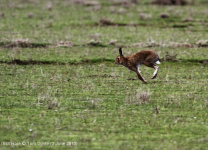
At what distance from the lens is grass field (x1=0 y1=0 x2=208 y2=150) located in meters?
8.38

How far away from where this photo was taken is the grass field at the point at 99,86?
8383 millimetres

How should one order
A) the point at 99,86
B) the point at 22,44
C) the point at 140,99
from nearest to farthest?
the point at 140,99, the point at 99,86, the point at 22,44

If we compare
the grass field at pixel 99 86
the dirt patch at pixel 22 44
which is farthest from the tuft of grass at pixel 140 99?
the dirt patch at pixel 22 44

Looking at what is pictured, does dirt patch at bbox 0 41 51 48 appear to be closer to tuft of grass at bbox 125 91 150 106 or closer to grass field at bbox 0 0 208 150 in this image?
grass field at bbox 0 0 208 150

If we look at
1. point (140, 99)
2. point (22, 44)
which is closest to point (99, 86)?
point (140, 99)

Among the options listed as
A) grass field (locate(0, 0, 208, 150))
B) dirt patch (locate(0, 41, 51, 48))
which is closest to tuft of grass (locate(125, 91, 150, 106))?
grass field (locate(0, 0, 208, 150))

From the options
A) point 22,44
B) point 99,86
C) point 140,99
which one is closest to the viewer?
point 140,99

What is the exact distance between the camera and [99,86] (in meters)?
12.8

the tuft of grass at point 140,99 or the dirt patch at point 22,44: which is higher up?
the dirt patch at point 22,44

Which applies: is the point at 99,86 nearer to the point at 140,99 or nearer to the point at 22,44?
the point at 140,99

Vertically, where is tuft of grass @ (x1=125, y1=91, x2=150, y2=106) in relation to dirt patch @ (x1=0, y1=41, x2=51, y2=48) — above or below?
below

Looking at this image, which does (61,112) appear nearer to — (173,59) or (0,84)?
(0,84)

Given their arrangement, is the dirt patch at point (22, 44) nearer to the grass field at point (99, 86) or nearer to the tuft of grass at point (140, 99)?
the grass field at point (99, 86)

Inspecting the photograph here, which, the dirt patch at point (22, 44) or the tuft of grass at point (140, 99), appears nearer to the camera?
the tuft of grass at point (140, 99)
